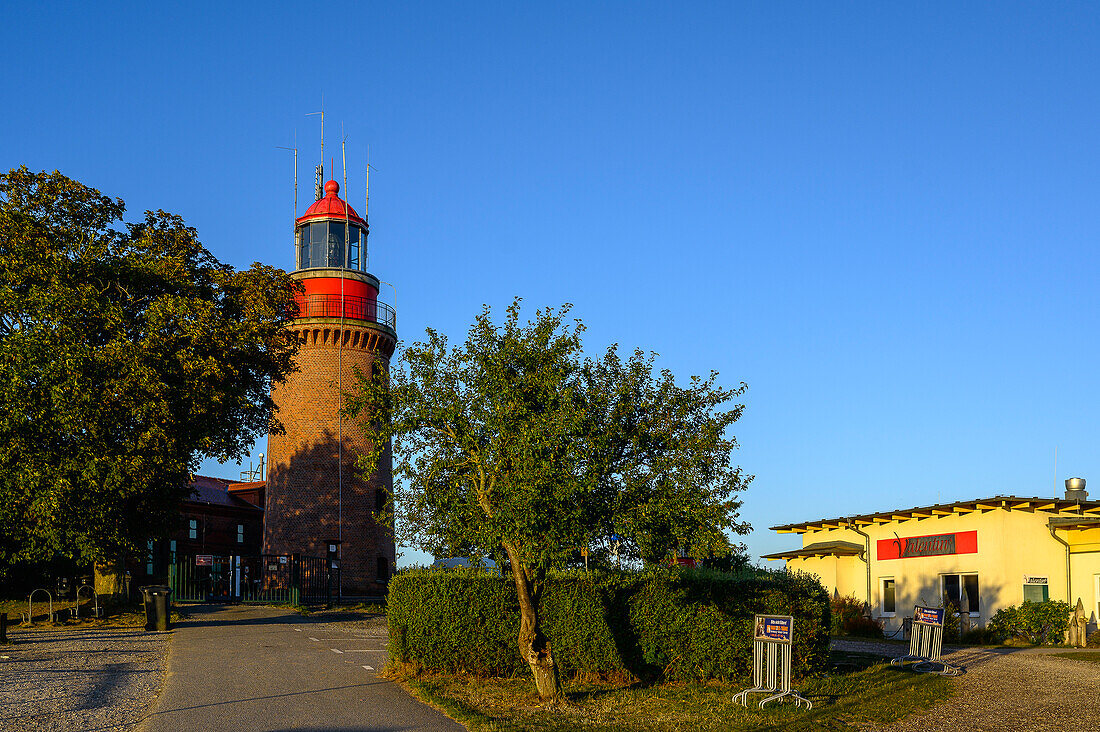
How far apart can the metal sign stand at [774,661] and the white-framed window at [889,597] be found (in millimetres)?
16260

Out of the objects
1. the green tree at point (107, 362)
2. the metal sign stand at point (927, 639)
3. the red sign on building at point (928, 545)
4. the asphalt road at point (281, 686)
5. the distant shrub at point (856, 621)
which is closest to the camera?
the asphalt road at point (281, 686)

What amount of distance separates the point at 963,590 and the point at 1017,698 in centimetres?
1306

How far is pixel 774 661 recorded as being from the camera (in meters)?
13.9

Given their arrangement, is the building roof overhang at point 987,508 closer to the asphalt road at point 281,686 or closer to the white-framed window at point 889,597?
the white-framed window at point 889,597

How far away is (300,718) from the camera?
12.0 meters

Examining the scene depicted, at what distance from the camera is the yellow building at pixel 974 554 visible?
79.3 ft

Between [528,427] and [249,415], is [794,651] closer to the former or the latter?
[528,427]

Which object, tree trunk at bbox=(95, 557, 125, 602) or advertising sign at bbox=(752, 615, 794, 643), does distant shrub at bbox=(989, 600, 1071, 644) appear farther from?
tree trunk at bbox=(95, 557, 125, 602)

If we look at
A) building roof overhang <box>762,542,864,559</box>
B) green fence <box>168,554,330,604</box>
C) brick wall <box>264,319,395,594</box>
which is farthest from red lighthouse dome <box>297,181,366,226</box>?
building roof overhang <box>762,542,864,559</box>

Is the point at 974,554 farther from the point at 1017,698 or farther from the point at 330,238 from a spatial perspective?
the point at 330,238

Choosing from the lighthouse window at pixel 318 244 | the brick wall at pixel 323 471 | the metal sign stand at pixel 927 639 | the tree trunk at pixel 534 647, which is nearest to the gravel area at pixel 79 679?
the tree trunk at pixel 534 647

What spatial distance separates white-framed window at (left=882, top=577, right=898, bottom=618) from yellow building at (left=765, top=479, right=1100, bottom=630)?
0.10 feet

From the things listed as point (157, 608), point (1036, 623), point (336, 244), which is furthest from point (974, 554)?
point (336, 244)

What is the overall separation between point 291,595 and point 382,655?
16.2 meters
